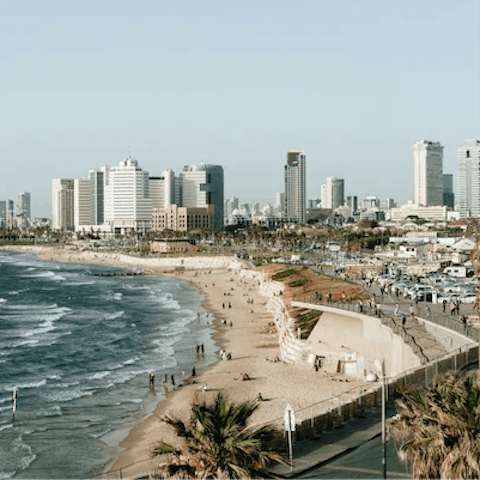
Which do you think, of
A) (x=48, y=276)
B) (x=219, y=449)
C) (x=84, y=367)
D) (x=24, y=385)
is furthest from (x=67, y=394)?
(x=48, y=276)

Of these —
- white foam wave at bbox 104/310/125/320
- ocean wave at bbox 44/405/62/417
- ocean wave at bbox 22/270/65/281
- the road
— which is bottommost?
ocean wave at bbox 22/270/65/281

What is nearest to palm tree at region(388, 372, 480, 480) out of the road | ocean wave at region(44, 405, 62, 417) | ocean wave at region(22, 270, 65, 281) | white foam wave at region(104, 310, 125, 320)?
the road

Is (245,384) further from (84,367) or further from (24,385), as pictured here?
(24,385)

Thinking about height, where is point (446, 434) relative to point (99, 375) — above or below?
above

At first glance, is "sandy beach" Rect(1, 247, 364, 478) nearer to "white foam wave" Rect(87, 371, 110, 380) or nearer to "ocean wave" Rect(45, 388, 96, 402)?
"white foam wave" Rect(87, 371, 110, 380)

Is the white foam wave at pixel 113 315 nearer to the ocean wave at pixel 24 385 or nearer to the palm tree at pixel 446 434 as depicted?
the ocean wave at pixel 24 385

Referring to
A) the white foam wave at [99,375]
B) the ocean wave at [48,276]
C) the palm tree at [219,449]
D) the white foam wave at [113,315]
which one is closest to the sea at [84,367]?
the white foam wave at [113,315]
